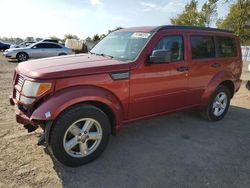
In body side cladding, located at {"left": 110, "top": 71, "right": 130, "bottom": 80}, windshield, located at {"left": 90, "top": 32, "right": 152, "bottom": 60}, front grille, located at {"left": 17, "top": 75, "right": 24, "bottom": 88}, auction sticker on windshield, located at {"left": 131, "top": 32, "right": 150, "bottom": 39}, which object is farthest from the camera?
auction sticker on windshield, located at {"left": 131, "top": 32, "right": 150, "bottom": 39}

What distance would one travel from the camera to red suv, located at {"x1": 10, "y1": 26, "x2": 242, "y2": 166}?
3246 mm

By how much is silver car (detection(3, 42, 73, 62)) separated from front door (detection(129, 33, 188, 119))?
14.5 m

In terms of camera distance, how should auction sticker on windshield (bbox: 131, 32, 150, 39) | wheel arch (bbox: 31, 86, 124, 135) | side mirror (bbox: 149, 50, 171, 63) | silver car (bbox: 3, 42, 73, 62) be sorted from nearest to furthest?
wheel arch (bbox: 31, 86, 124, 135) → side mirror (bbox: 149, 50, 171, 63) → auction sticker on windshield (bbox: 131, 32, 150, 39) → silver car (bbox: 3, 42, 73, 62)

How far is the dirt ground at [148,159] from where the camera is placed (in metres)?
3.26

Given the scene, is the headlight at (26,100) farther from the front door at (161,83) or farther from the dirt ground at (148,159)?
the front door at (161,83)

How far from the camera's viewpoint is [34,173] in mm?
3338

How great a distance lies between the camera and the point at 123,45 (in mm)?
4434

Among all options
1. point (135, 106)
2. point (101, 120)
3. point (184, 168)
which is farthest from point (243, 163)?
point (101, 120)

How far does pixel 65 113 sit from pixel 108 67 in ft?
2.92

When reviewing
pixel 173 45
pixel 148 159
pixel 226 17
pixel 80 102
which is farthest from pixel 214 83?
pixel 226 17

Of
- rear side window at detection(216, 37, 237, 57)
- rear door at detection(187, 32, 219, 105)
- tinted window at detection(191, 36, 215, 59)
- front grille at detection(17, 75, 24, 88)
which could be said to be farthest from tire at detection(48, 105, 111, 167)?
rear side window at detection(216, 37, 237, 57)

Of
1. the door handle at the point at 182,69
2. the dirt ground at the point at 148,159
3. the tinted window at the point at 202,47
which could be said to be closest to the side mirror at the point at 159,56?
the door handle at the point at 182,69

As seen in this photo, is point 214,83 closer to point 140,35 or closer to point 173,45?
point 173,45

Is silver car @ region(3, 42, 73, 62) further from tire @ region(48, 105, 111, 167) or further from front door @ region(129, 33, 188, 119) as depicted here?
tire @ region(48, 105, 111, 167)
